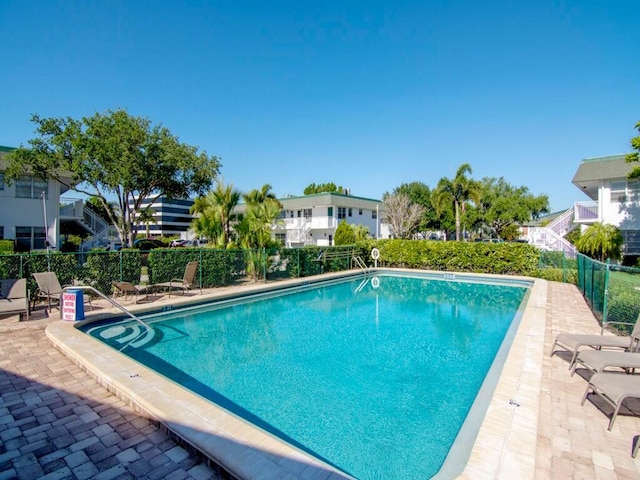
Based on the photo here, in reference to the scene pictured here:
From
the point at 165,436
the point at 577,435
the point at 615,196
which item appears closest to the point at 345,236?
the point at 615,196

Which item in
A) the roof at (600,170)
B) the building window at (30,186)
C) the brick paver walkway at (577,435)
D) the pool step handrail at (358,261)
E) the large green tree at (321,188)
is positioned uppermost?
the large green tree at (321,188)

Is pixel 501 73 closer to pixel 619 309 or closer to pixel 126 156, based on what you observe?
pixel 619 309

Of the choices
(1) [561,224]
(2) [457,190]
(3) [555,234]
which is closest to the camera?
(3) [555,234]

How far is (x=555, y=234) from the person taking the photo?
22562 millimetres

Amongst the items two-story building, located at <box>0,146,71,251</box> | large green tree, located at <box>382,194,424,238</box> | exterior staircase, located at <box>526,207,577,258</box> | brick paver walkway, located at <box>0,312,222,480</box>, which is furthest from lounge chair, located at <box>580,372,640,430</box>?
large green tree, located at <box>382,194,424,238</box>

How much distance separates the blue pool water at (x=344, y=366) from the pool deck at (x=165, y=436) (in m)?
1.02

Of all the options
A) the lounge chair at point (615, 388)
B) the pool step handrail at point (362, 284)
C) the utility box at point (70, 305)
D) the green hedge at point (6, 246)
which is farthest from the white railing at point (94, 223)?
the lounge chair at point (615, 388)

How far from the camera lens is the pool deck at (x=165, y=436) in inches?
119

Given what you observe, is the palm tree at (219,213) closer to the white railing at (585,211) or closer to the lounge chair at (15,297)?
the lounge chair at (15,297)

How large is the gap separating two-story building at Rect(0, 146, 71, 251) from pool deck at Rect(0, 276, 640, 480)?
17.1 meters

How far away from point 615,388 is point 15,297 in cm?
1167

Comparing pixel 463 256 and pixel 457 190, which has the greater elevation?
pixel 457 190

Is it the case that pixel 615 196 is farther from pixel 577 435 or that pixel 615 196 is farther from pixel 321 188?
pixel 321 188

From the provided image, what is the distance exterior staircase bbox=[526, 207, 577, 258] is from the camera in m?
21.9
